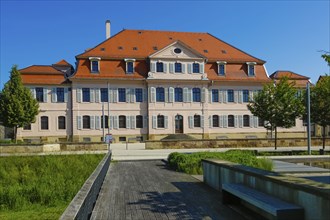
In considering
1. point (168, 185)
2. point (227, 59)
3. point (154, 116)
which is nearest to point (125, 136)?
point (154, 116)

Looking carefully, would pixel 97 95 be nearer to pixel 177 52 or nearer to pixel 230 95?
pixel 177 52

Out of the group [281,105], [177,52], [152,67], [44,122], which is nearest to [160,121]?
[152,67]

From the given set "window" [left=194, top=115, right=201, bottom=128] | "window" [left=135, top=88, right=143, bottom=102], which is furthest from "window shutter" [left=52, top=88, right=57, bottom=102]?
"window" [left=194, top=115, right=201, bottom=128]

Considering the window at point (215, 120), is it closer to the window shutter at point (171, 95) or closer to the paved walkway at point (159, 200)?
the window shutter at point (171, 95)

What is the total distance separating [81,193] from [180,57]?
36082mm

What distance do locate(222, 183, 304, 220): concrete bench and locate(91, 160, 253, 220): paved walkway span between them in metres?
0.34

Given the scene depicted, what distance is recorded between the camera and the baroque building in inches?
1529

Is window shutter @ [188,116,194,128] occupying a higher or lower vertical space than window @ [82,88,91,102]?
lower

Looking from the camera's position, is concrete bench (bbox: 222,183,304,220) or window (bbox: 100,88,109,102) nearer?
concrete bench (bbox: 222,183,304,220)

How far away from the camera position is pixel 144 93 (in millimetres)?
40125

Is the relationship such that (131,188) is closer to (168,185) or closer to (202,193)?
(168,185)

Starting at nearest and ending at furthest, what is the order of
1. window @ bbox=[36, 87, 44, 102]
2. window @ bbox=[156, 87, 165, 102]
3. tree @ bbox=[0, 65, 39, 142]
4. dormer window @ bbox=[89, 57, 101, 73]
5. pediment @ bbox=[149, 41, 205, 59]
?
tree @ bbox=[0, 65, 39, 142] < window @ bbox=[36, 87, 44, 102] < dormer window @ bbox=[89, 57, 101, 73] < pediment @ bbox=[149, 41, 205, 59] < window @ bbox=[156, 87, 165, 102]

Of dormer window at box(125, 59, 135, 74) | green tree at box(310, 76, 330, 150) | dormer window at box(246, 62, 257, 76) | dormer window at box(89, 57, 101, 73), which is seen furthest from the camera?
dormer window at box(246, 62, 257, 76)

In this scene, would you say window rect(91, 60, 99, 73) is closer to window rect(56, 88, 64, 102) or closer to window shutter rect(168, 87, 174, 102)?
window rect(56, 88, 64, 102)
